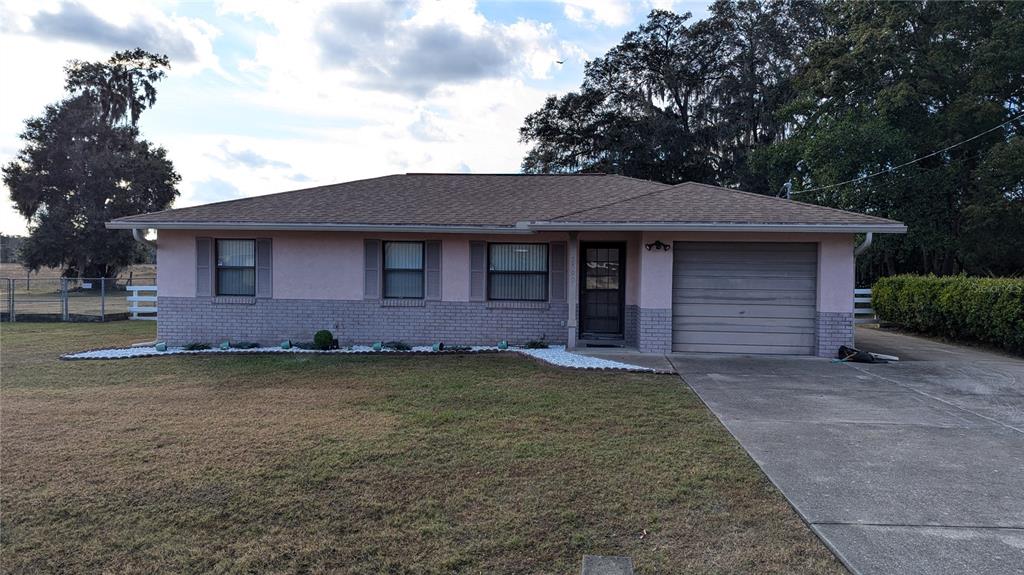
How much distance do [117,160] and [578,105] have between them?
96.5 feet

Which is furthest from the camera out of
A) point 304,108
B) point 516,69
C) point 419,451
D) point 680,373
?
point 516,69

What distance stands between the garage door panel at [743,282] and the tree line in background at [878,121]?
39.8 feet

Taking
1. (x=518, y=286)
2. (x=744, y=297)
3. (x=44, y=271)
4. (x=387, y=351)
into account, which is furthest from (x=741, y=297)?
(x=44, y=271)

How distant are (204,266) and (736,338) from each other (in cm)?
1061

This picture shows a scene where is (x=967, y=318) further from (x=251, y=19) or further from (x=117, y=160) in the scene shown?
(x=117, y=160)

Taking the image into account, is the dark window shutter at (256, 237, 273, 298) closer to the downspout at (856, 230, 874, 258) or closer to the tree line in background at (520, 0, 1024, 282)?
the downspout at (856, 230, 874, 258)

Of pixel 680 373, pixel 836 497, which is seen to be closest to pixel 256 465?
pixel 836 497

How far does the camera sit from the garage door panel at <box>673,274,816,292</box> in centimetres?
1076

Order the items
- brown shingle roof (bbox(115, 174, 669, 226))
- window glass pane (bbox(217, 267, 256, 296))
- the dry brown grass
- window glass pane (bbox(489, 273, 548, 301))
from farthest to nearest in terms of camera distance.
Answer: the dry brown grass < window glass pane (bbox(217, 267, 256, 296)) < window glass pane (bbox(489, 273, 548, 301)) < brown shingle roof (bbox(115, 174, 669, 226))

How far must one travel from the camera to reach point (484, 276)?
39.1 ft

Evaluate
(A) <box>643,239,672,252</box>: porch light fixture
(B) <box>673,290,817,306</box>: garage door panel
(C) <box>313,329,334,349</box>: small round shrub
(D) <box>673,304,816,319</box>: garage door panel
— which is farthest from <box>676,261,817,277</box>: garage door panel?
A: (C) <box>313,329,334,349</box>: small round shrub

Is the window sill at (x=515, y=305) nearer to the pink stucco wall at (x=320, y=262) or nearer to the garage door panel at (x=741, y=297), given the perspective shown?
the pink stucco wall at (x=320, y=262)

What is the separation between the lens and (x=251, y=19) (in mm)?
11688

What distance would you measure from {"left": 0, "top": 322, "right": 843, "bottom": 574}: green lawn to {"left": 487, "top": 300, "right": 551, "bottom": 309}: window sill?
3.82 m
